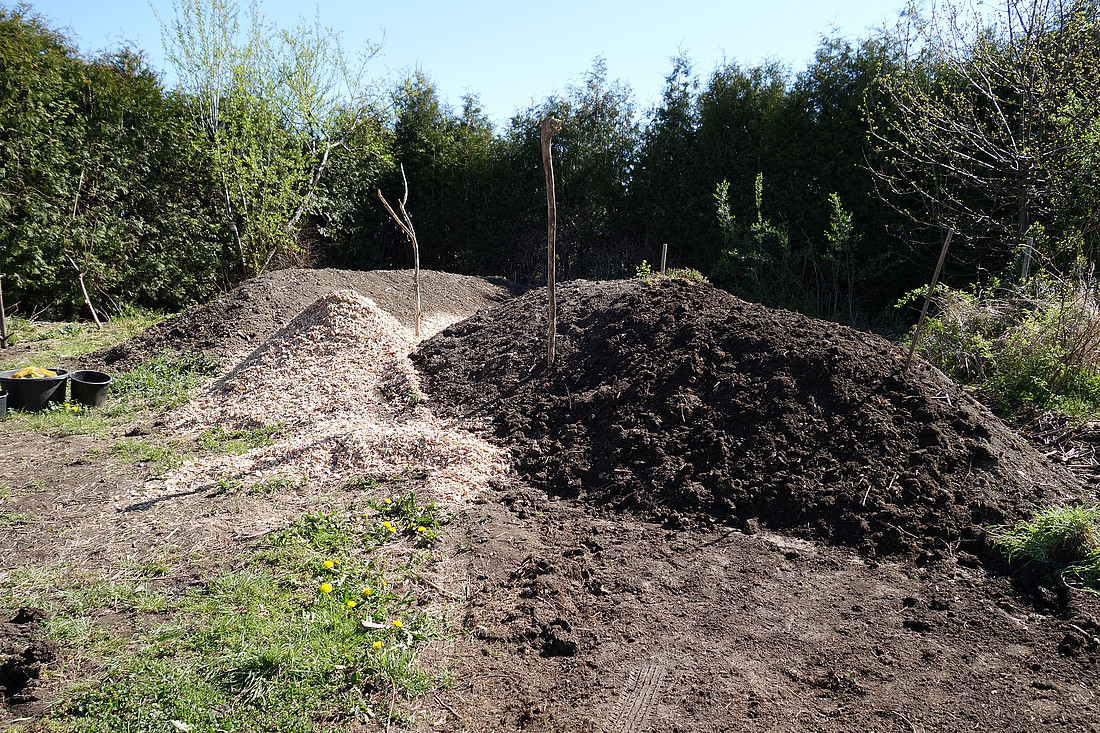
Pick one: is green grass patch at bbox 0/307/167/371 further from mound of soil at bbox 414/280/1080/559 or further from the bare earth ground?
mound of soil at bbox 414/280/1080/559

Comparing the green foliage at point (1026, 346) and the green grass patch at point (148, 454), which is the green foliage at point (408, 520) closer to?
the green grass patch at point (148, 454)

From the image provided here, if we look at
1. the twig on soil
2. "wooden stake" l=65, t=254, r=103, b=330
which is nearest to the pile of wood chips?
the twig on soil

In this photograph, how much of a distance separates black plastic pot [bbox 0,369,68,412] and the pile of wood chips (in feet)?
3.38

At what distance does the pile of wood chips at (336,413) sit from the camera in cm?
413

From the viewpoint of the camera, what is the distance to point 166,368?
6230 millimetres

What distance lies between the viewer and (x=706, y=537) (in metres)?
3.36

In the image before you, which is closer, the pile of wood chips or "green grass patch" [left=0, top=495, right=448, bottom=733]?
"green grass patch" [left=0, top=495, right=448, bottom=733]

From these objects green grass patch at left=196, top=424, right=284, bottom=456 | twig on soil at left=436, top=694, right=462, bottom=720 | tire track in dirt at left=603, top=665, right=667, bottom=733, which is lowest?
twig on soil at left=436, top=694, right=462, bottom=720

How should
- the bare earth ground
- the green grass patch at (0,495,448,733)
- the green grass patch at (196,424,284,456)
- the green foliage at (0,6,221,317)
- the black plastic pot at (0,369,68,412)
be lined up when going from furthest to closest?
the green foliage at (0,6,221,317) → the black plastic pot at (0,369,68,412) → the green grass patch at (196,424,284,456) → the bare earth ground → the green grass patch at (0,495,448,733)

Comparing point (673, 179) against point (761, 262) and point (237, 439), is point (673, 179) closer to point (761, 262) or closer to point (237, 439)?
point (761, 262)

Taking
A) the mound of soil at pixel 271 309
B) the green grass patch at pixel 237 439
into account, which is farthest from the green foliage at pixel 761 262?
the green grass patch at pixel 237 439

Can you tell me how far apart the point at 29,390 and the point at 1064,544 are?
22.5 feet

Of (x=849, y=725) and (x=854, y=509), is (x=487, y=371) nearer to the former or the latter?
(x=854, y=509)

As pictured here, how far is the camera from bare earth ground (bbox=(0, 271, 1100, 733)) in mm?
2303
